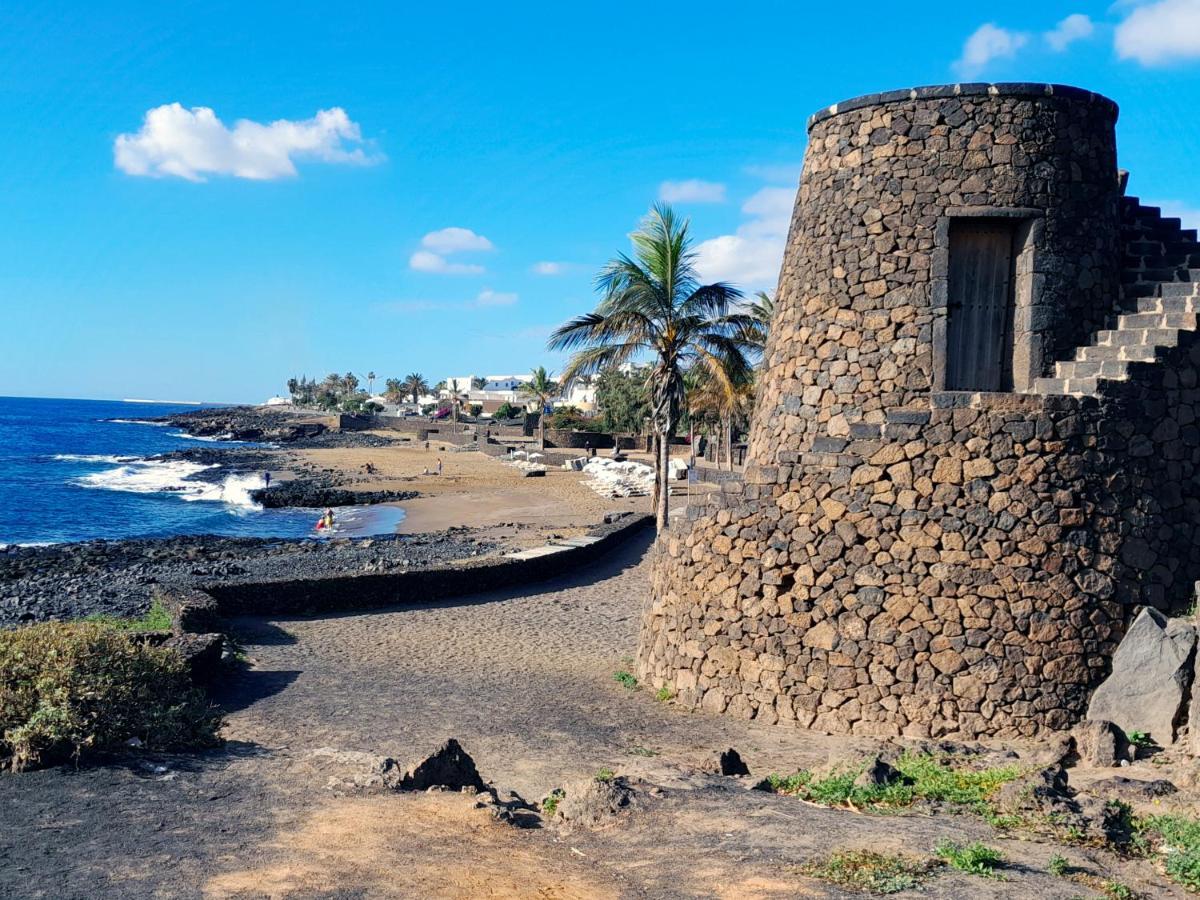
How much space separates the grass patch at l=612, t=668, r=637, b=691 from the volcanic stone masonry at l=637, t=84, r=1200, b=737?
96cm

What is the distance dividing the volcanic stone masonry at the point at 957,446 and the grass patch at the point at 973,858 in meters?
4.13

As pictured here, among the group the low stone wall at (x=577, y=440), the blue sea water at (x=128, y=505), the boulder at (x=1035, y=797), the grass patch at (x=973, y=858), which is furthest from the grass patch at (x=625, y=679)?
the low stone wall at (x=577, y=440)

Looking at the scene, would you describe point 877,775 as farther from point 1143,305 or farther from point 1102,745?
point 1143,305

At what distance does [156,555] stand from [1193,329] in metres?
29.3

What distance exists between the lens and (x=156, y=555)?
30.7 metres

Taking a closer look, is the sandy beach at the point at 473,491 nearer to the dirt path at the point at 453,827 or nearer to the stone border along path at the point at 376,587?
the stone border along path at the point at 376,587

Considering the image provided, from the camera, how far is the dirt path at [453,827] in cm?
547

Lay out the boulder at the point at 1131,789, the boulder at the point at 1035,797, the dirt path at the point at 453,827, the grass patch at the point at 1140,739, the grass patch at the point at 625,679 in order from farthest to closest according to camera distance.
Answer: the grass patch at the point at 625,679
the grass patch at the point at 1140,739
the boulder at the point at 1131,789
the boulder at the point at 1035,797
the dirt path at the point at 453,827

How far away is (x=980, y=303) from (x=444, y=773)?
754 cm

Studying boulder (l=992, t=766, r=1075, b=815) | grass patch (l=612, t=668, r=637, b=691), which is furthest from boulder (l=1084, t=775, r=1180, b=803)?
grass patch (l=612, t=668, r=637, b=691)

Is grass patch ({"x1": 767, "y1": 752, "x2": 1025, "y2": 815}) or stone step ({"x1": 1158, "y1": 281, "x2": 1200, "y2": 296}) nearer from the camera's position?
grass patch ({"x1": 767, "y1": 752, "x2": 1025, "y2": 815})

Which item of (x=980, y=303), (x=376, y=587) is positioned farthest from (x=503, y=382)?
(x=980, y=303)

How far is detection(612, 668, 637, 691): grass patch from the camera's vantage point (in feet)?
40.4

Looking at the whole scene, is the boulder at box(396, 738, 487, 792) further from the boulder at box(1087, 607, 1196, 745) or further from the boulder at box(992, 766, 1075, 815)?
the boulder at box(1087, 607, 1196, 745)
